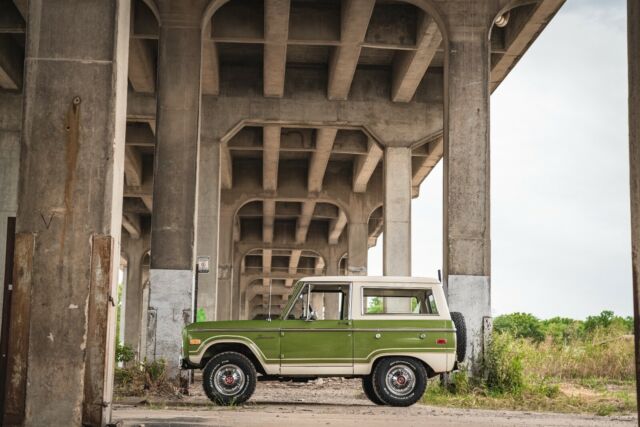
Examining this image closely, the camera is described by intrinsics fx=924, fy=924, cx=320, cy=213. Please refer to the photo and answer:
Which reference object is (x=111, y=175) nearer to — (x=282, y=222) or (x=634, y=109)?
(x=634, y=109)

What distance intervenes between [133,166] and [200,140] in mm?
9034

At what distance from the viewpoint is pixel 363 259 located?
37.5 m

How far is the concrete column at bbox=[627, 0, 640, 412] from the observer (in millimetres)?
8406

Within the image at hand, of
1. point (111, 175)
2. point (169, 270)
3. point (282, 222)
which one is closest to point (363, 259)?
point (282, 222)

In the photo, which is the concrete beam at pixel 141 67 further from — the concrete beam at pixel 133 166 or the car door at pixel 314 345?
the car door at pixel 314 345

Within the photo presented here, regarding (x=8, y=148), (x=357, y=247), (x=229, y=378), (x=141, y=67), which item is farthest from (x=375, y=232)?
(x=229, y=378)

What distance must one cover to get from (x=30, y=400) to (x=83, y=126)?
2975 millimetres

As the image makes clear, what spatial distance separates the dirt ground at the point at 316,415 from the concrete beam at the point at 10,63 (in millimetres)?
11841

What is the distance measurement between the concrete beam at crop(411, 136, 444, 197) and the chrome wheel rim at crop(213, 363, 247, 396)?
18.1 m

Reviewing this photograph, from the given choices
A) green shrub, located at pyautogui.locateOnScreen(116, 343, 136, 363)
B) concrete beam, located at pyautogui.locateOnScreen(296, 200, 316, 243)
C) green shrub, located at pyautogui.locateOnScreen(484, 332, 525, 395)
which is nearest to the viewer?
Result: green shrub, located at pyautogui.locateOnScreen(484, 332, 525, 395)

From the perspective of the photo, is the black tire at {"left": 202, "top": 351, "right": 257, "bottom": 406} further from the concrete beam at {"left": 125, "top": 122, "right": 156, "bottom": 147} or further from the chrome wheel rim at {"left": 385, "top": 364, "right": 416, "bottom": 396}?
the concrete beam at {"left": 125, "top": 122, "right": 156, "bottom": 147}

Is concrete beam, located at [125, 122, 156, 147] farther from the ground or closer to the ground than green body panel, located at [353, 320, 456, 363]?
farther from the ground

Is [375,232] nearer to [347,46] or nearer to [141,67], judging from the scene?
[141,67]

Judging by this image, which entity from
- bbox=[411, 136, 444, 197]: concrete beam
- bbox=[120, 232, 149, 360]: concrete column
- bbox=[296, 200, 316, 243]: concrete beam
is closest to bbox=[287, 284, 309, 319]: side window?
bbox=[411, 136, 444, 197]: concrete beam
